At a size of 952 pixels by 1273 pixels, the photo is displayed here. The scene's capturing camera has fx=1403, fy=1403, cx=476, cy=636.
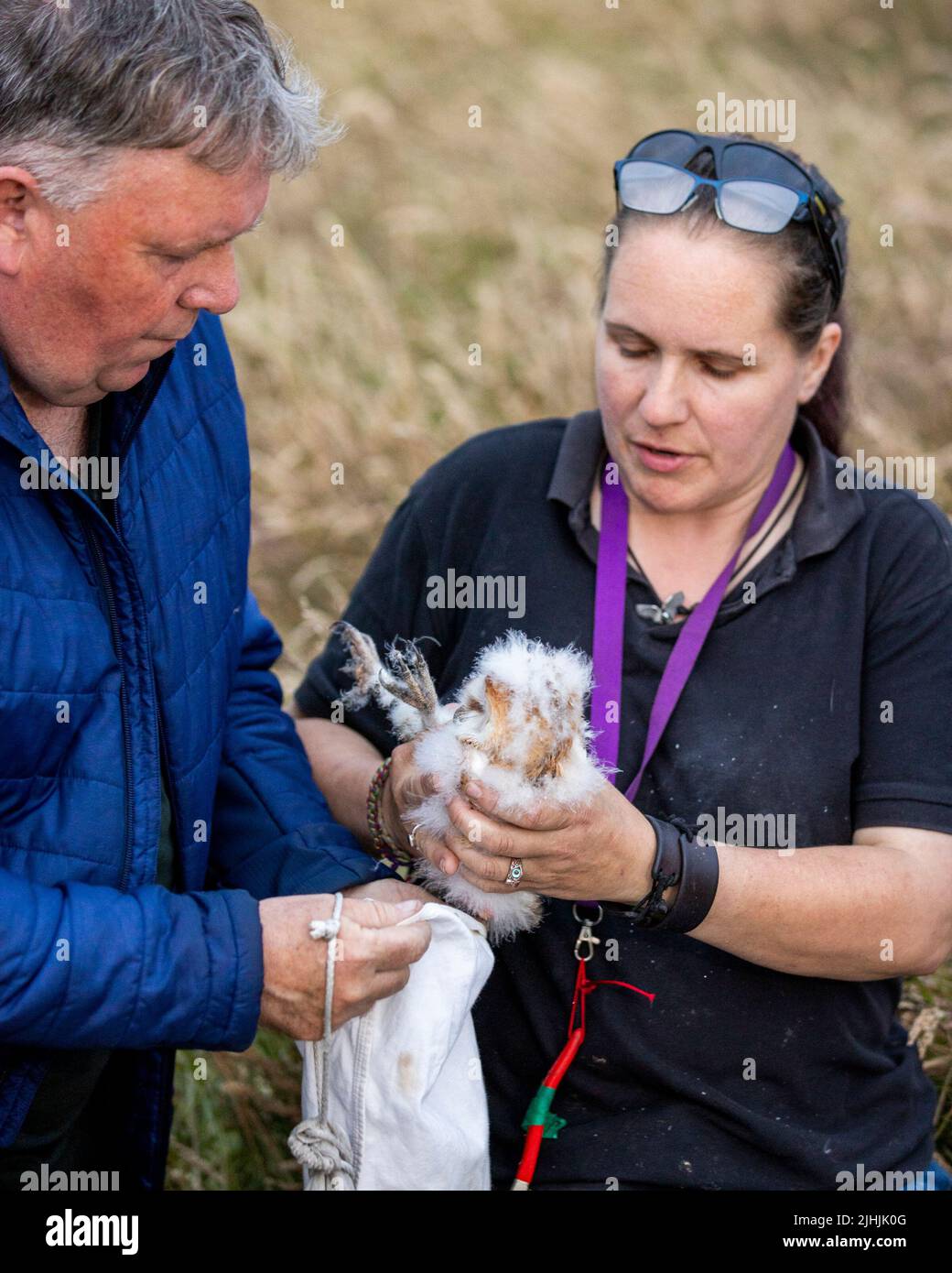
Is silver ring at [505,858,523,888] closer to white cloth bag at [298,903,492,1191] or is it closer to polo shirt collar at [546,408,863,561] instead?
white cloth bag at [298,903,492,1191]

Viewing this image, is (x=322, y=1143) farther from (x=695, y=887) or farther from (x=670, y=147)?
(x=670, y=147)

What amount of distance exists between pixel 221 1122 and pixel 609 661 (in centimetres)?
186

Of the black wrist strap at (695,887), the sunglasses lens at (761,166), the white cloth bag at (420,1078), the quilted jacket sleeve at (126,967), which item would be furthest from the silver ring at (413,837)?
the sunglasses lens at (761,166)

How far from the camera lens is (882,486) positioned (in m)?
2.93

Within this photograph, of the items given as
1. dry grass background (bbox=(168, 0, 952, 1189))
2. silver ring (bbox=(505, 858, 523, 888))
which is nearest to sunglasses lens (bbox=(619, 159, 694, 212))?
silver ring (bbox=(505, 858, 523, 888))

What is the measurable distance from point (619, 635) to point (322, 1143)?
110cm

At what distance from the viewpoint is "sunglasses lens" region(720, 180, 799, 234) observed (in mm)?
2721

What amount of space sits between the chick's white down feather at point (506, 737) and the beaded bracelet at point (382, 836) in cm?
21

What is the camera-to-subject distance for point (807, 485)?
2.93 meters

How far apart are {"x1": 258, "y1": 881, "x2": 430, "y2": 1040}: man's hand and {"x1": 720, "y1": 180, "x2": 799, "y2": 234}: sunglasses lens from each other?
4.84 ft

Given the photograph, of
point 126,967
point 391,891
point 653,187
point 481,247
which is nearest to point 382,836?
point 391,891
